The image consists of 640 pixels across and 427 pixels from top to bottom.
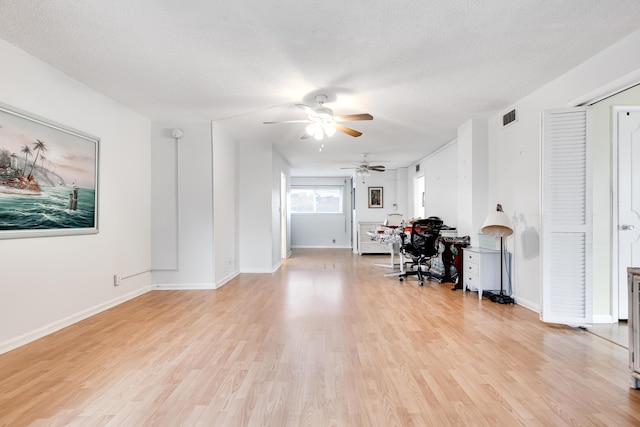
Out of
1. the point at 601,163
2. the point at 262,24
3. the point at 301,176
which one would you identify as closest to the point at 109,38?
the point at 262,24

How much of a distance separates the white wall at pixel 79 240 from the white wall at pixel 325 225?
6787 mm

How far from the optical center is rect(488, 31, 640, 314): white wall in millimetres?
3051

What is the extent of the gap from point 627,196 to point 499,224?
1170 millimetres

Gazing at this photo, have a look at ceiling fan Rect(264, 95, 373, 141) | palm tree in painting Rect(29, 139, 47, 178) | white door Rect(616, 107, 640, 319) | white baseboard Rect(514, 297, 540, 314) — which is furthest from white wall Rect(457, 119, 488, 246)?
palm tree in painting Rect(29, 139, 47, 178)

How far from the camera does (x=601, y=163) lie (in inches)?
134

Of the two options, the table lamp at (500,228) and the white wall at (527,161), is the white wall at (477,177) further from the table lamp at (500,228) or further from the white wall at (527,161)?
the table lamp at (500,228)

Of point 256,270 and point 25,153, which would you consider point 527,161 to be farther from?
point 25,153

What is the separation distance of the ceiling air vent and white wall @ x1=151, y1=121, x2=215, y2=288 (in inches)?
158

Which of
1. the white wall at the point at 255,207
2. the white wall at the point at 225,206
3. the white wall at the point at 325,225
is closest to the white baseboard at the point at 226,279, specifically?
the white wall at the point at 225,206

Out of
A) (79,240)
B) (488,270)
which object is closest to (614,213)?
(488,270)

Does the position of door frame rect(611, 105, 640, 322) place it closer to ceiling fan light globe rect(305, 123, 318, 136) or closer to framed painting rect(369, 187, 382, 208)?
ceiling fan light globe rect(305, 123, 318, 136)

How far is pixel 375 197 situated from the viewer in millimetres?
9906

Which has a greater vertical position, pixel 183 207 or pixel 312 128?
pixel 312 128

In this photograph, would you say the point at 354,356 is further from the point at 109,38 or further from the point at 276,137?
the point at 276,137
